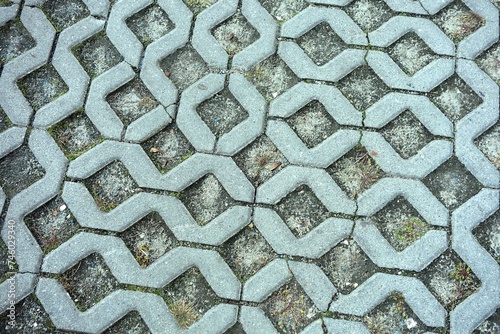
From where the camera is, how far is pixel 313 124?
9.14 feet

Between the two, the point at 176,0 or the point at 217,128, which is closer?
the point at 217,128

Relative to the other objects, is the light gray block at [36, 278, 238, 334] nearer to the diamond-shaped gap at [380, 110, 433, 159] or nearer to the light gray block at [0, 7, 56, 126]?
the light gray block at [0, 7, 56, 126]

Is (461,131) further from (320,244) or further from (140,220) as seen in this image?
(140,220)

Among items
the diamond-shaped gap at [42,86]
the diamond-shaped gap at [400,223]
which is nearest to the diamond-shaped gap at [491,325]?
the diamond-shaped gap at [400,223]

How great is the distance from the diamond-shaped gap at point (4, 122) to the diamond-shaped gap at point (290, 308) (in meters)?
1.66

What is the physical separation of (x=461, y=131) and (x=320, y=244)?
97 cm

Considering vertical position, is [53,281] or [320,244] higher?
[53,281]

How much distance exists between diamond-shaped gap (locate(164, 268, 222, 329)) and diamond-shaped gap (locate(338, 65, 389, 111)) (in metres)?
1.23

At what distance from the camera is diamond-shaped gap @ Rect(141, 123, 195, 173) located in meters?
2.74

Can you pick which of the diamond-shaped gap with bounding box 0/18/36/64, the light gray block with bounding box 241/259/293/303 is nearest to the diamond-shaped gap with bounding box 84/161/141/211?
the light gray block with bounding box 241/259/293/303

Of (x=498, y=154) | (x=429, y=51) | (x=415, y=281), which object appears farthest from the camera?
(x=429, y=51)

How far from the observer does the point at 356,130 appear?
275 cm

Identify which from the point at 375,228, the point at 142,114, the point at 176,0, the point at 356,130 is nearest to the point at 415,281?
the point at 375,228

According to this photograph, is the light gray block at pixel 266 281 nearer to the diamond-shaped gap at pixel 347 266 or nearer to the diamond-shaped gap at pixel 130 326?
the diamond-shaped gap at pixel 347 266
